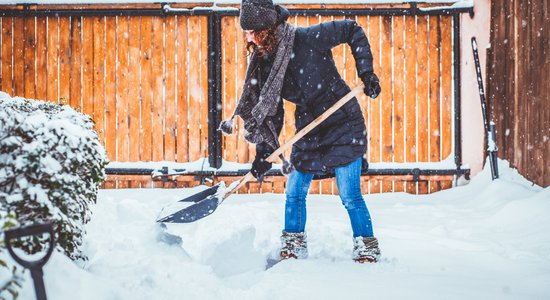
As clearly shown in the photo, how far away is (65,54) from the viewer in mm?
5855

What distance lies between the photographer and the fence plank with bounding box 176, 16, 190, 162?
5.85 m

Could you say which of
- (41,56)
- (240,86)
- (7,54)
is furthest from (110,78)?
(240,86)

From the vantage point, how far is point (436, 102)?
19.3 ft

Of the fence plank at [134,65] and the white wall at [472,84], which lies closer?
the white wall at [472,84]

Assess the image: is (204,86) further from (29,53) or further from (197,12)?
(29,53)

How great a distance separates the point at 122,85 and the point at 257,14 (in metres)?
3.71

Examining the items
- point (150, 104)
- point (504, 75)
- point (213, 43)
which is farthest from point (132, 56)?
point (504, 75)

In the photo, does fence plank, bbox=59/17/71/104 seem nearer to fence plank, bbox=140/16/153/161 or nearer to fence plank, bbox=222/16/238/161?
fence plank, bbox=140/16/153/161

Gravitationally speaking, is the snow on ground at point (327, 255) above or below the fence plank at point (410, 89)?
below

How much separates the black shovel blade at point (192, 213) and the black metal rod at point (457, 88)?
3.85 meters

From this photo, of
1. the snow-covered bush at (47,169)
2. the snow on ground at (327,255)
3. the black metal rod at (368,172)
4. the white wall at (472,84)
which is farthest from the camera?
the black metal rod at (368,172)

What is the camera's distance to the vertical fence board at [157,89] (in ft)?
19.2

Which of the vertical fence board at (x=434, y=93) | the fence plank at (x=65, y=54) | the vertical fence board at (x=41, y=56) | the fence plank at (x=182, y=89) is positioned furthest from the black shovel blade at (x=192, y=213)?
the vertical fence board at (x=41, y=56)

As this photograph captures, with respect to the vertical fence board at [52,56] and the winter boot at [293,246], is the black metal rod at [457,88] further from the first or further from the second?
the vertical fence board at [52,56]
